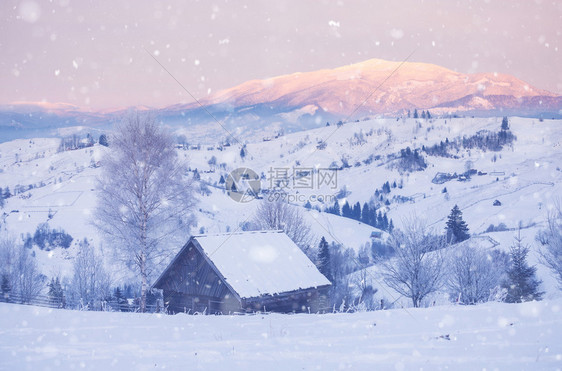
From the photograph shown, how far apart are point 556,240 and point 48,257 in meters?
116

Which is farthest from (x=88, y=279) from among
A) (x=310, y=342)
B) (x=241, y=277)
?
(x=310, y=342)

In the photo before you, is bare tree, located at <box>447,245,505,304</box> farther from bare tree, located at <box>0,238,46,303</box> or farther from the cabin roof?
bare tree, located at <box>0,238,46,303</box>

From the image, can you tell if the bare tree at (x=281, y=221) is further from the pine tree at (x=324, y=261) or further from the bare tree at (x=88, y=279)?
the bare tree at (x=88, y=279)

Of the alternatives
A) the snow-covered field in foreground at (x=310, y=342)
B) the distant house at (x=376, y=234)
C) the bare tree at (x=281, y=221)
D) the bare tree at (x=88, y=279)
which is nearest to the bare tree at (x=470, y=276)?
the bare tree at (x=281, y=221)

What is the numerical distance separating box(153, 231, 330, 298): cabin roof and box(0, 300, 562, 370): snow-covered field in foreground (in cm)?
744

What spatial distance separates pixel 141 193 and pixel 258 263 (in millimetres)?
7064

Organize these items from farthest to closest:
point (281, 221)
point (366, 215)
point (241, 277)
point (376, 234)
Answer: point (366, 215) < point (376, 234) < point (281, 221) < point (241, 277)

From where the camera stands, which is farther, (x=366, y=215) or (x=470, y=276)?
(x=366, y=215)

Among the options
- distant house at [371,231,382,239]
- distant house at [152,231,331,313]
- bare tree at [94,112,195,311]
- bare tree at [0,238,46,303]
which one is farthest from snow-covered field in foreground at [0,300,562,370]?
distant house at [371,231,382,239]

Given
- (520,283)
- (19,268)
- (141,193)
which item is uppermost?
(141,193)

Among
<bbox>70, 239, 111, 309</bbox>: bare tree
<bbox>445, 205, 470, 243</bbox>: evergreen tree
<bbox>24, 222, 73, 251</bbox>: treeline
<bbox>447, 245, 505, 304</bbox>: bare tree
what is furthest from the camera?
<bbox>24, 222, 73, 251</bbox>: treeline

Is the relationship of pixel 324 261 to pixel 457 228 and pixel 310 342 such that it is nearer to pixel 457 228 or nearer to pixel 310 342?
pixel 310 342

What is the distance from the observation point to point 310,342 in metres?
9.00

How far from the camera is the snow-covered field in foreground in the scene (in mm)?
7168
